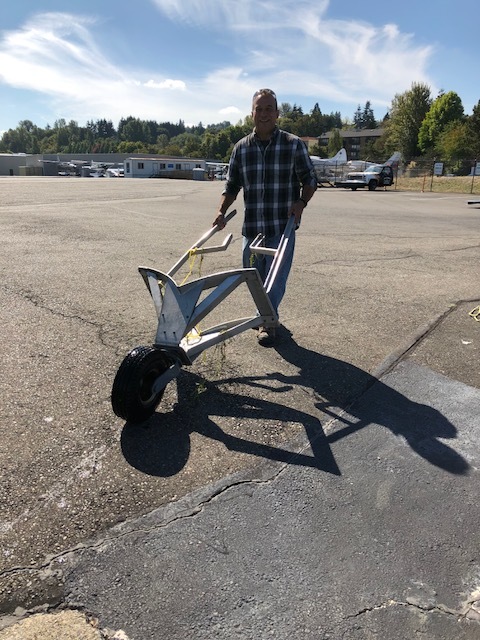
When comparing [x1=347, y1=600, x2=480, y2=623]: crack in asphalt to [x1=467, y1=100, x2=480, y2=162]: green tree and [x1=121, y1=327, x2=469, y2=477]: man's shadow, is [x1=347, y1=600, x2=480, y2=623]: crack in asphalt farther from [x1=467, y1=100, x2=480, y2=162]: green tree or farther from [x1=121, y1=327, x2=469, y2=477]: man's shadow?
[x1=467, y1=100, x2=480, y2=162]: green tree

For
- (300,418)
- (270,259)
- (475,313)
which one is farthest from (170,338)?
(475,313)

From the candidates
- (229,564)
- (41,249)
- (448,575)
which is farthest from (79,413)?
(41,249)

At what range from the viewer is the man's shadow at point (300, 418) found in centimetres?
296

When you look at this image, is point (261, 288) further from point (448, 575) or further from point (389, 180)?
point (389, 180)

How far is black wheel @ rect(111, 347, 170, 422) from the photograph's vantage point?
118 inches

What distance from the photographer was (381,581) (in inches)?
82.6

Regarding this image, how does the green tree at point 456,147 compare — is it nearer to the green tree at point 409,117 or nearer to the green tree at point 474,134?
the green tree at point 474,134

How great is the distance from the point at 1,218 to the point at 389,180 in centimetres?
3333

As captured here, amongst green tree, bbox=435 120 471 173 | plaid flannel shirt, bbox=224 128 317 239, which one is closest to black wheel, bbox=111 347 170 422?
plaid flannel shirt, bbox=224 128 317 239

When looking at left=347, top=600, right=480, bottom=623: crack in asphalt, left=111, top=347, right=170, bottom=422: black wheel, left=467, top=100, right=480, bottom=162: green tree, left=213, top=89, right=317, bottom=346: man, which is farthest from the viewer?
left=467, top=100, right=480, bottom=162: green tree

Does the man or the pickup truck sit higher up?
the pickup truck

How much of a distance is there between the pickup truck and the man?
35.3 meters

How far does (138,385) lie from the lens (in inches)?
119

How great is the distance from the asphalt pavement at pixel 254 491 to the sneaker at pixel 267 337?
105 millimetres
